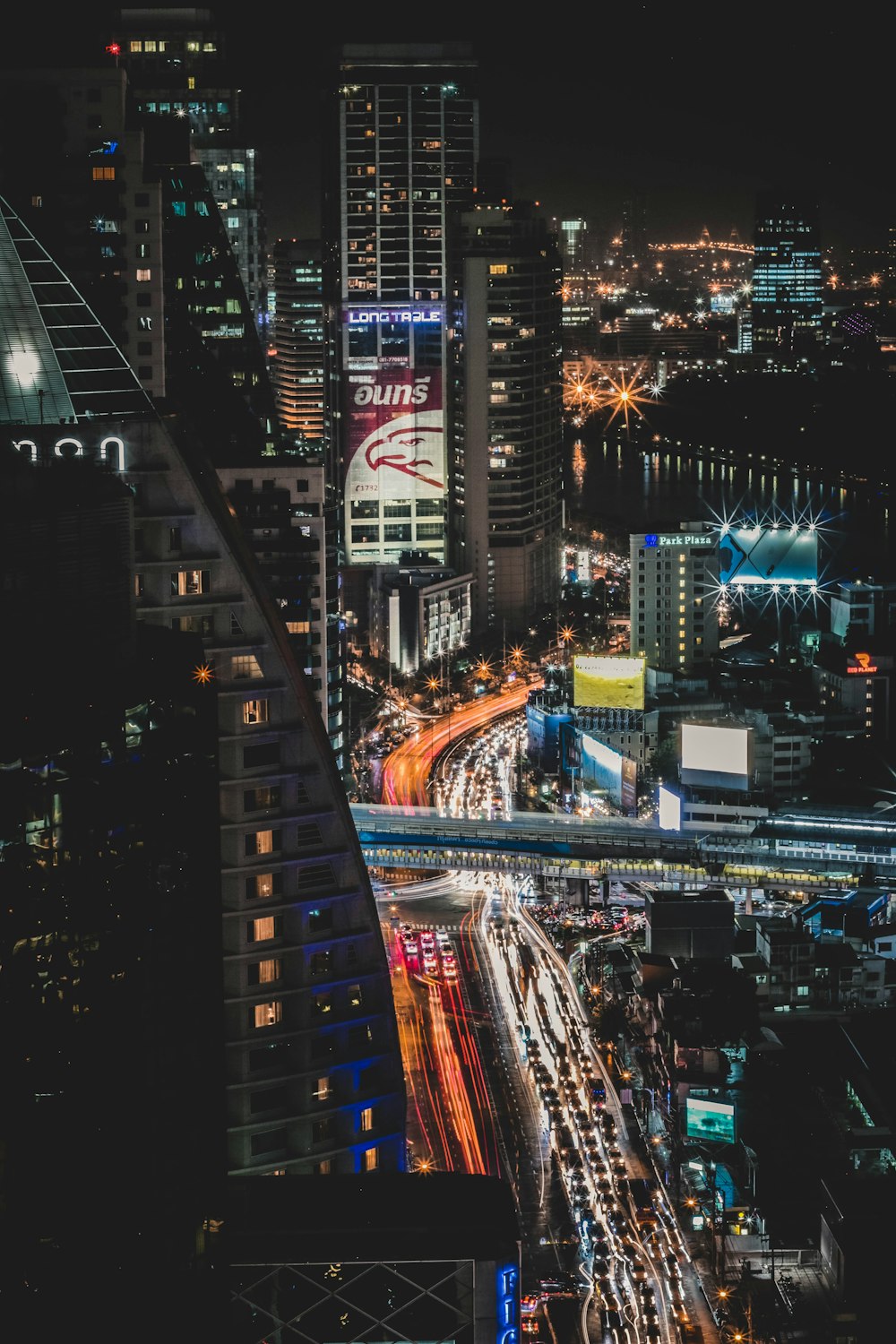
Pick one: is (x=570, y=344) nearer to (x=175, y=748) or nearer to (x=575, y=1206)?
(x=575, y=1206)

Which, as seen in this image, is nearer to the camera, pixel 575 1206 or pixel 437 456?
pixel 575 1206

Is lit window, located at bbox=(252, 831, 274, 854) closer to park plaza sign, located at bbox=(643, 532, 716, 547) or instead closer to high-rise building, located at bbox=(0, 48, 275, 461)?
high-rise building, located at bbox=(0, 48, 275, 461)

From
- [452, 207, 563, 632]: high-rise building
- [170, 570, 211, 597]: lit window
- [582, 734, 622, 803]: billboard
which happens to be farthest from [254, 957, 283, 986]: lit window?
[452, 207, 563, 632]: high-rise building

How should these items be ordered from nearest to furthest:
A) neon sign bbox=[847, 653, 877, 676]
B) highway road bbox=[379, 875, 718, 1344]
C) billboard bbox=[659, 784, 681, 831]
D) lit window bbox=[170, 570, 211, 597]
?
lit window bbox=[170, 570, 211, 597], highway road bbox=[379, 875, 718, 1344], billboard bbox=[659, 784, 681, 831], neon sign bbox=[847, 653, 877, 676]

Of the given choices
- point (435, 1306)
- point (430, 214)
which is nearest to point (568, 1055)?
point (435, 1306)

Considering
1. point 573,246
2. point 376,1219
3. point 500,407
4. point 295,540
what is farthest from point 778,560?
point 573,246

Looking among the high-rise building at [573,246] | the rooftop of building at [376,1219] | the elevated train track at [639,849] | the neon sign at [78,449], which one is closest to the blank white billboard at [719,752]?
the elevated train track at [639,849]

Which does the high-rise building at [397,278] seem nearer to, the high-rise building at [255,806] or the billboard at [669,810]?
the billboard at [669,810]
